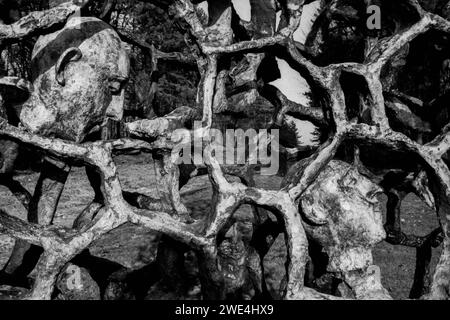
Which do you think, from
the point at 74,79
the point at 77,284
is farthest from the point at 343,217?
the point at 77,284

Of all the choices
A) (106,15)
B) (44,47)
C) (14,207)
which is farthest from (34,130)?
(14,207)

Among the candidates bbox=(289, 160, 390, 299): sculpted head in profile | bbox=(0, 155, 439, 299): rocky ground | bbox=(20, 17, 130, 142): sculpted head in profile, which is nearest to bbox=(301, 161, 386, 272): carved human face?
bbox=(289, 160, 390, 299): sculpted head in profile

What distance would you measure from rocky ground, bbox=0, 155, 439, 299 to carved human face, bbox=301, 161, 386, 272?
2.85ft

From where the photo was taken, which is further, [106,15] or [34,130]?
[106,15]

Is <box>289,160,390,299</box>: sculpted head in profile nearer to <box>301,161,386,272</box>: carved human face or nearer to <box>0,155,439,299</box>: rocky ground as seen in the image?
<box>301,161,386,272</box>: carved human face

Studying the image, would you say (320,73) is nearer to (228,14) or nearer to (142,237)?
(228,14)

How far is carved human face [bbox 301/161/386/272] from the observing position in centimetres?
249

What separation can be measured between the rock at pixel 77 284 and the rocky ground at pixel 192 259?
28cm

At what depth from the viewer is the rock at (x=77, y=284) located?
9.65 ft

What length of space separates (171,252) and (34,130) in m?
1.02

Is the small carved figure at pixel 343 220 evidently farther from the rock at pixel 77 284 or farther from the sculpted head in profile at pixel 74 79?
the rock at pixel 77 284

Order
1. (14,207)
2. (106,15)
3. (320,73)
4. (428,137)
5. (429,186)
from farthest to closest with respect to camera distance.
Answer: (14,207)
(428,137)
(106,15)
(429,186)
(320,73)

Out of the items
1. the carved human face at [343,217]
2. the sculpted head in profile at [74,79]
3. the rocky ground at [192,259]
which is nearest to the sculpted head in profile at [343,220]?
the carved human face at [343,217]

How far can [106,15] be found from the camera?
2793 mm
